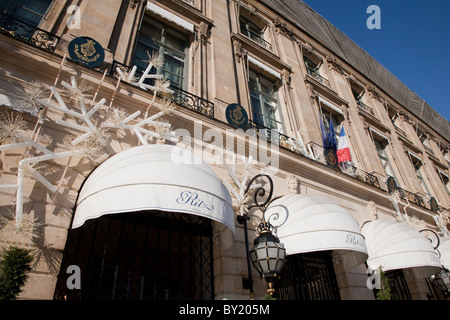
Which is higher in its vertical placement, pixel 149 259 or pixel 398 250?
pixel 149 259

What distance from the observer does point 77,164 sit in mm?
4430

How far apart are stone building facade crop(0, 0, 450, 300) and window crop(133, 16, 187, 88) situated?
0.14ft

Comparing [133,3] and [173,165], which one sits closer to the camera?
[173,165]

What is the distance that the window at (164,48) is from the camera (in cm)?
754

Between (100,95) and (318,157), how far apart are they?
6.55 m

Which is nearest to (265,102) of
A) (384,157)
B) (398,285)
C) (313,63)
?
(313,63)

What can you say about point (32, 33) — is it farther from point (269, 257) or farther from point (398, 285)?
point (398, 285)

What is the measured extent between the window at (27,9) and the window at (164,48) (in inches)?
88.5

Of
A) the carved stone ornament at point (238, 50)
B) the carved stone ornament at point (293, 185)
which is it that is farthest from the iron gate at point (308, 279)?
the carved stone ornament at point (238, 50)

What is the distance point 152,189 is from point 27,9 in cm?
592

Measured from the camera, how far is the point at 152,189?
3.51 metres

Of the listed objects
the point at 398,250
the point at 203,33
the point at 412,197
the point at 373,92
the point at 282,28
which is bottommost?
the point at 398,250

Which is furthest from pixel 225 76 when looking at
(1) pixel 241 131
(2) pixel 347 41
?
(2) pixel 347 41
